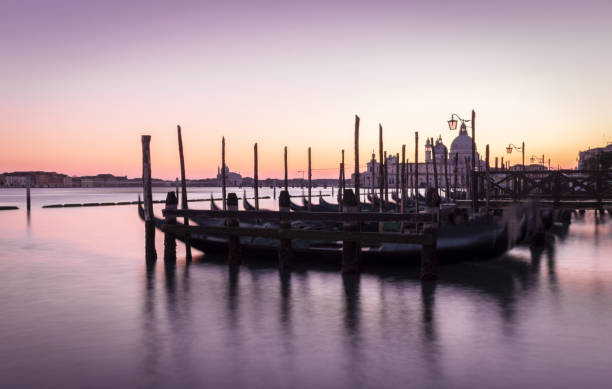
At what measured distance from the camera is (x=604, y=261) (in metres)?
15.5

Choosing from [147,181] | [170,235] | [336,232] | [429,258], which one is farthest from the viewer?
[170,235]

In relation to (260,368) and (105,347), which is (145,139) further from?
(260,368)

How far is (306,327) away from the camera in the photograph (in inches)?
321

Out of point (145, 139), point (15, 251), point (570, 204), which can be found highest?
point (145, 139)

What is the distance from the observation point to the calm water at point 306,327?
19.9 ft

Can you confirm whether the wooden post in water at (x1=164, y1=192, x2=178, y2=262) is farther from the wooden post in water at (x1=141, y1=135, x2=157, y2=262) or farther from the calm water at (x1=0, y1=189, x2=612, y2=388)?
the calm water at (x1=0, y1=189, x2=612, y2=388)

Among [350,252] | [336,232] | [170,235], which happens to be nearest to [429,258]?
[350,252]

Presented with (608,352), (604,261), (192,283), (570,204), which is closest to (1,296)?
(192,283)

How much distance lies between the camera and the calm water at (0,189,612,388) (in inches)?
238

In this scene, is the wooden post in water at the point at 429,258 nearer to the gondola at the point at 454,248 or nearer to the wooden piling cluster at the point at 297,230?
the wooden piling cluster at the point at 297,230

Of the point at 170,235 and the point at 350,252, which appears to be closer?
the point at 350,252

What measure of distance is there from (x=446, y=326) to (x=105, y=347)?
14.2 ft

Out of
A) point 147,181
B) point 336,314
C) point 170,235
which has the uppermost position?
point 147,181

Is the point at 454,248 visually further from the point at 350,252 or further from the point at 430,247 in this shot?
the point at 350,252
